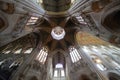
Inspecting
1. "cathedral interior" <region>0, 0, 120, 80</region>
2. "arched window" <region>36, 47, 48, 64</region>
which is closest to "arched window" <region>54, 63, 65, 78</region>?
"cathedral interior" <region>0, 0, 120, 80</region>

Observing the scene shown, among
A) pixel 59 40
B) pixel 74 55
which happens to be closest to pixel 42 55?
pixel 59 40

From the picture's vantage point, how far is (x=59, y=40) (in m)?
18.1

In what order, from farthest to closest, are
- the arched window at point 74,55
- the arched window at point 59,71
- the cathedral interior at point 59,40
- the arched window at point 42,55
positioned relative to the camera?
the arched window at point 59,71 < the arched window at point 74,55 < the arched window at point 42,55 < the cathedral interior at point 59,40

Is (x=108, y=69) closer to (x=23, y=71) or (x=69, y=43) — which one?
(x=69, y=43)

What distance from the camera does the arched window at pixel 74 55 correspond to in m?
16.4

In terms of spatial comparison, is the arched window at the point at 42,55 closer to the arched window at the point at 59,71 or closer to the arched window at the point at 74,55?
the arched window at the point at 59,71

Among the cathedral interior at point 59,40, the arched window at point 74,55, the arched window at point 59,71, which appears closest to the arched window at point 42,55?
the cathedral interior at point 59,40

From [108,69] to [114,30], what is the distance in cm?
596

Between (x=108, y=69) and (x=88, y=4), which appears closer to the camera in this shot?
(x=88, y=4)

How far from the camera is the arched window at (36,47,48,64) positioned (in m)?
16.2

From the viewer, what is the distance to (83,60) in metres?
15.5

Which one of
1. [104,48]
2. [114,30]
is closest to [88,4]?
[114,30]

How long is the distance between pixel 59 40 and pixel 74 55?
2.36m

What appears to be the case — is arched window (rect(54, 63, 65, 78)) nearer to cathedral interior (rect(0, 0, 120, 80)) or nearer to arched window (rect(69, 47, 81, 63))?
cathedral interior (rect(0, 0, 120, 80))
